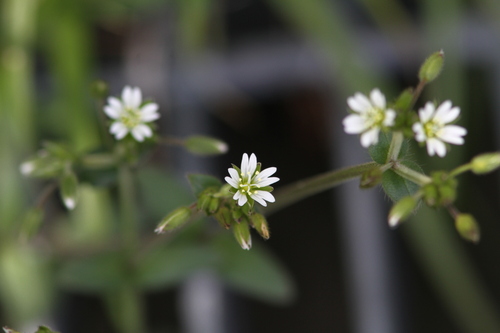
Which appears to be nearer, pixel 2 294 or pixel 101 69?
pixel 2 294

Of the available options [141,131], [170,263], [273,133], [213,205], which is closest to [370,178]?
[213,205]

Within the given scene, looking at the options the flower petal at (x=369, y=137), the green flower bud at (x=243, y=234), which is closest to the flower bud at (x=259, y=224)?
the green flower bud at (x=243, y=234)

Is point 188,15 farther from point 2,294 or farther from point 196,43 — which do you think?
point 2,294

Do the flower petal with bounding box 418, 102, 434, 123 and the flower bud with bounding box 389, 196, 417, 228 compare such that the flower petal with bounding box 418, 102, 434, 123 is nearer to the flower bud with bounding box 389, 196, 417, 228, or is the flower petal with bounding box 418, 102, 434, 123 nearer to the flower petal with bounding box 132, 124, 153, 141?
the flower bud with bounding box 389, 196, 417, 228

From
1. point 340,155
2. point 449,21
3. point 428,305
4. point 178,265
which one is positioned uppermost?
point 449,21

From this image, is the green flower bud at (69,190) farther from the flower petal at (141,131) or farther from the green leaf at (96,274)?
the green leaf at (96,274)

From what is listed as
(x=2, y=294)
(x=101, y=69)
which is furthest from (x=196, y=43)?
(x=2, y=294)

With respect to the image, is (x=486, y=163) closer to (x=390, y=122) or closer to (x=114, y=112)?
(x=390, y=122)
